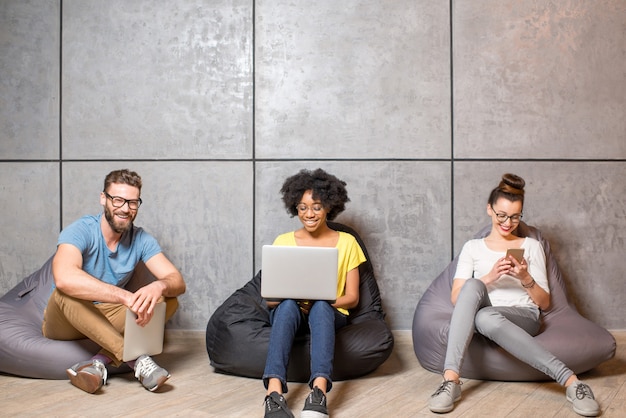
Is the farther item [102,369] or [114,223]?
[114,223]

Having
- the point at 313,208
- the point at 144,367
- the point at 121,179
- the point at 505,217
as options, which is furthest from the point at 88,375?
the point at 505,217

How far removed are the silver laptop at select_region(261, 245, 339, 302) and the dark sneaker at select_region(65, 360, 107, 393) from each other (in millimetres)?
877

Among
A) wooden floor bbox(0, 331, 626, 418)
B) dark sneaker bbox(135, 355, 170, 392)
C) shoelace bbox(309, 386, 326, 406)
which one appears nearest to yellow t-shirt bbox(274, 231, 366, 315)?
wooden floor bbox(0, 331, 626, 418)

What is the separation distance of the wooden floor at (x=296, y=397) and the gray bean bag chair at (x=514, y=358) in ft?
0.21

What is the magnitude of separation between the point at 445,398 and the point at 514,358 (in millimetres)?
587

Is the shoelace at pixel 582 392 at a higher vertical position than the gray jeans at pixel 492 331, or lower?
lower

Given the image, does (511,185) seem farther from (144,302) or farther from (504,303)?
(144,302)

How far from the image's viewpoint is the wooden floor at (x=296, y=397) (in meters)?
2.54

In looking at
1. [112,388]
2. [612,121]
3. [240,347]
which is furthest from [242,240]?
[612,121]

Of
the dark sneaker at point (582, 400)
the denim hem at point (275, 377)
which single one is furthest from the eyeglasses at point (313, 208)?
the dark sneaker at point (582, 400)

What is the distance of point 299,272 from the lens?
2.77 metres

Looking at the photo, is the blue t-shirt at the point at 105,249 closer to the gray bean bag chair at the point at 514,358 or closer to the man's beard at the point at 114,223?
the man's beard at the point at 114,223

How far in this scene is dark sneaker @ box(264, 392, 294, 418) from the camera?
2.38 meters

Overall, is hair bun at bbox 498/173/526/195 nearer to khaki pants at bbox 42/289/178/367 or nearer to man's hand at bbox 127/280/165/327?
man's hand at bbox 127/280/165/327
